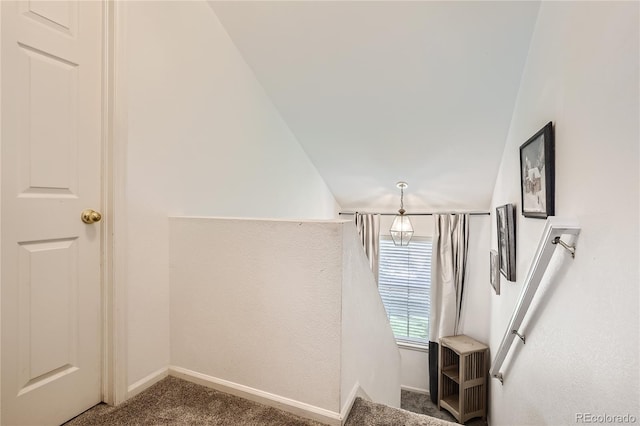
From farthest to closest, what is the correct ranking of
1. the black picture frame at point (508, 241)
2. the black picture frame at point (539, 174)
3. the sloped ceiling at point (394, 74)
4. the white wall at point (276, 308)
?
the black picture frame at point (508, 241) → the sloped ceiling at point (394, 74) → the black picture frame at point (539, 174) → the white wall at point (276, 308)

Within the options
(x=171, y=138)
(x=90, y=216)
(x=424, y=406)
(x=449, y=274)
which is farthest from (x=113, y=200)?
(x=424, y=406)

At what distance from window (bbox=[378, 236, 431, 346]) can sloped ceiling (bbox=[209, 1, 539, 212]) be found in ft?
4.79

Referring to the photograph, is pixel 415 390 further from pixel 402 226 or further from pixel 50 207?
pixel 50 207

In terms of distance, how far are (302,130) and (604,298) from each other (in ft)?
8.51

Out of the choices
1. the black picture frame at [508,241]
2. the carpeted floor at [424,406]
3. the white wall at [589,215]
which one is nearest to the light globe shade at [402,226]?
the black picture frame at [508,241]

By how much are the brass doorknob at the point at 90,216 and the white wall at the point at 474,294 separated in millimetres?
3945

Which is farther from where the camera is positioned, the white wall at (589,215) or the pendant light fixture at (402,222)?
the pendant light fixture at (402,222)

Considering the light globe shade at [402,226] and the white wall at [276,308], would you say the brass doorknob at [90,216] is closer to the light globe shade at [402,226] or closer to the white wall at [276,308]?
the white wall at [276,308]

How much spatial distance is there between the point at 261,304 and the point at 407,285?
363cm

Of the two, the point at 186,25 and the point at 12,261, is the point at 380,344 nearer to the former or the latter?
the point at 12,261

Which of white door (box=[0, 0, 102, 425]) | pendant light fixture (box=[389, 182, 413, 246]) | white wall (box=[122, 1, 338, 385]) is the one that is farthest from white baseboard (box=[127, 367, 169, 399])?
Answer: pendant light fixture (box=[389, 182, 413, 246])

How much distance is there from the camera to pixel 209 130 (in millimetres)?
1979

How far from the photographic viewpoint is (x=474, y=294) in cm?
414

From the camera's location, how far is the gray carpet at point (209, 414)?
1.28 m
